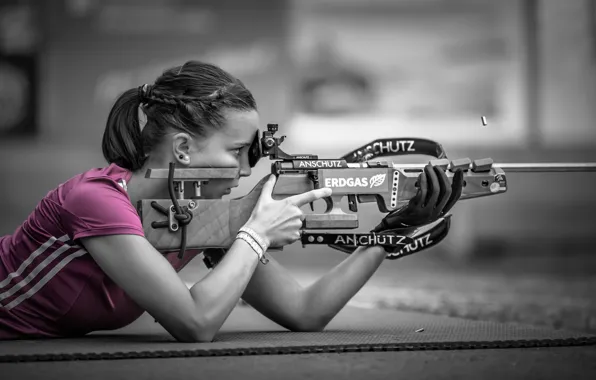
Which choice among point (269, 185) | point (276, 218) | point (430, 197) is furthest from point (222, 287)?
point (430, 197)

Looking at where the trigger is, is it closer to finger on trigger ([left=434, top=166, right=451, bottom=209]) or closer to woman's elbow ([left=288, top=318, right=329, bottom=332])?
finger on trigger ([left=434, top=166, right=451, bottom=209])

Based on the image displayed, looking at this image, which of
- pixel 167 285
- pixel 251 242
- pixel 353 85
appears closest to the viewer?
pixel 167 285

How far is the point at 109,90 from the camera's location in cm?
812

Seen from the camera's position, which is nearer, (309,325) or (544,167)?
(309,325)

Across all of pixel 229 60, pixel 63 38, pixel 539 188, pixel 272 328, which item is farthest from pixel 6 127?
pixel 272 328

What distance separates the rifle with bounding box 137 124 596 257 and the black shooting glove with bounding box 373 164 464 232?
56 millimetres

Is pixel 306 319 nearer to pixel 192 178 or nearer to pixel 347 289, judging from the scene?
pixel 347 289

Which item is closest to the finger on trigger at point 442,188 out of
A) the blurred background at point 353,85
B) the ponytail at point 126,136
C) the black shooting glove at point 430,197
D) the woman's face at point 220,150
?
the black shooting glove at point 430,197

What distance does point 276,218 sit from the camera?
7.60ft

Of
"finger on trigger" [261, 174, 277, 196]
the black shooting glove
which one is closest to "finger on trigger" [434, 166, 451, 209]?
the black shooting glove

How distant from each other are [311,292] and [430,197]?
0.48 m

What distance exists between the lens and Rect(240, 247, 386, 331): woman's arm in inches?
102

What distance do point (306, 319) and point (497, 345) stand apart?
2.29 ft

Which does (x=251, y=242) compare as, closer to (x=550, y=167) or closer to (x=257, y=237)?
(x=257, y=237)
